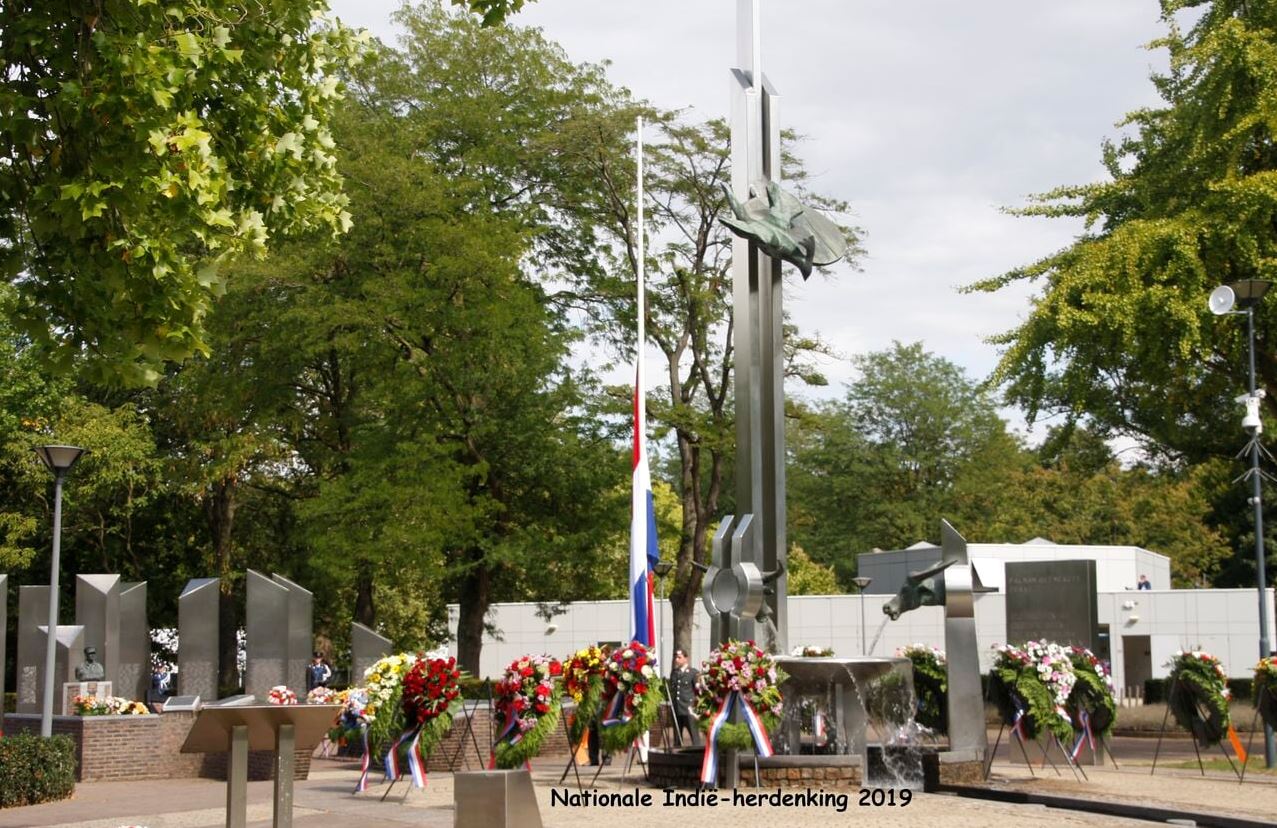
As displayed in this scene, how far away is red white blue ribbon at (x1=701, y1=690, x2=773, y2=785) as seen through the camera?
14.8 meters

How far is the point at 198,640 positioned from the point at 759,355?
11.4m

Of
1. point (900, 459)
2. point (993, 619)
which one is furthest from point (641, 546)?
point (900, 459)

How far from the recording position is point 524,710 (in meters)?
14.6

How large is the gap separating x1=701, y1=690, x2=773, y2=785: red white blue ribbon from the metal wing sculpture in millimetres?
5697

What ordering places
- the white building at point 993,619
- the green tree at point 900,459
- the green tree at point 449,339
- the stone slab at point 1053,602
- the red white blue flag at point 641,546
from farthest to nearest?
the green tree at point 900,459
the white building at point 993,619
the green tree at point 449,339
the stone slab at point 1053,602
the red white blue flag at point 641,546

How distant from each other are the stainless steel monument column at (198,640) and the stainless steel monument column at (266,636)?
73 centimetres

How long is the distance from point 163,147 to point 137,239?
0.73 metres

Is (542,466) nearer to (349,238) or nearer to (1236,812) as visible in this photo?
(349,238)

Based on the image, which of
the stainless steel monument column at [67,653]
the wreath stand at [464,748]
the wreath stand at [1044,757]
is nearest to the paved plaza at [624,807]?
the wreath stand at [1044,757]

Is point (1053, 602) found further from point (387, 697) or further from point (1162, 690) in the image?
point (387, 697)

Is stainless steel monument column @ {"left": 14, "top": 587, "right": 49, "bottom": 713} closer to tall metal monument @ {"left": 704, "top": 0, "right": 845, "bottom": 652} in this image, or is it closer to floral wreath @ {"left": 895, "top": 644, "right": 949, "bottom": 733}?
tall metal monument @ {"left": 704, "top": 0, "right": 845, "bottom": 652}

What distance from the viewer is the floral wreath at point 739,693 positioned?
14812 mm

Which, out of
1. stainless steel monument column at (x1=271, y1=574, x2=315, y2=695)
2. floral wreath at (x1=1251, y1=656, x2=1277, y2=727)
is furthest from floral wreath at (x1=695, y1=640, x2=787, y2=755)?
stainless steel monument column at (x1=271, y1=574, x2=315, y2=695)

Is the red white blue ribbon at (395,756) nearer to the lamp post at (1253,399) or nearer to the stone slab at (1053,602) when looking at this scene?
the stone slab at (1053,602)
